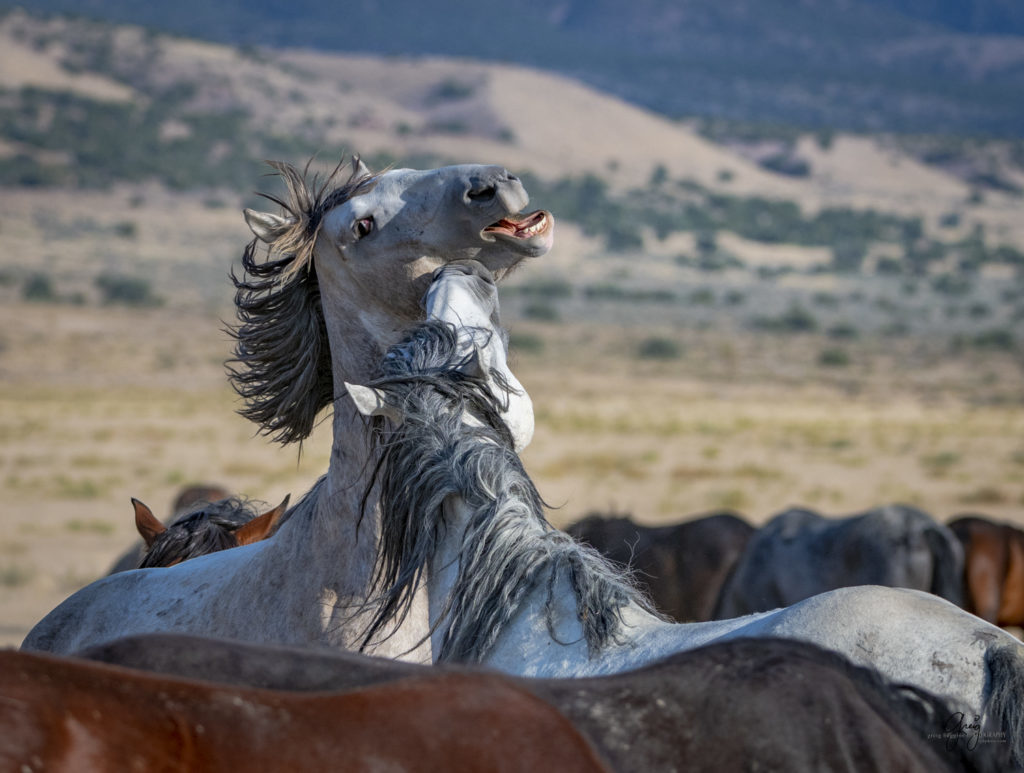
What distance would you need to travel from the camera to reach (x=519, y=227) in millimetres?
3039

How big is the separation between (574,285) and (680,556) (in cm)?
4741

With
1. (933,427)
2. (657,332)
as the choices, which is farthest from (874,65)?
(933,427)

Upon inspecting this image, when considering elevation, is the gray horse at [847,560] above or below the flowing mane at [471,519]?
below

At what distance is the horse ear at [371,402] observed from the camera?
2.51 meters

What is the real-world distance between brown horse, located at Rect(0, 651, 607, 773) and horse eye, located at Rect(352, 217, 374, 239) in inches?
70.0

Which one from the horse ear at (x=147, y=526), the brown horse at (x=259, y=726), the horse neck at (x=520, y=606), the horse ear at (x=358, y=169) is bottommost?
the horse ear at (x=147, y=526)

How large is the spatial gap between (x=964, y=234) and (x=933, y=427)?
6145 cm

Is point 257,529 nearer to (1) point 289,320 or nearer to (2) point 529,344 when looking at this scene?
(1) point 289,320

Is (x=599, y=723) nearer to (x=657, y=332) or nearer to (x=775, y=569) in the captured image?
(x=775, y=569)

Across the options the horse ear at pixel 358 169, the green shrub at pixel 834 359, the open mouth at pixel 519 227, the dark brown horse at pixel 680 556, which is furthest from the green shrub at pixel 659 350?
the open mouth at pixel 519 227

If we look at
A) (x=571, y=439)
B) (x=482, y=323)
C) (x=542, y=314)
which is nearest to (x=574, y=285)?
(x=542, y=314)

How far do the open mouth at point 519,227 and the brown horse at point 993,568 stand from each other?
6.17 meters

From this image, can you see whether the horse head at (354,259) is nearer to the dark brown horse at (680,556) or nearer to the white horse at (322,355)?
the white horse at (322,355)

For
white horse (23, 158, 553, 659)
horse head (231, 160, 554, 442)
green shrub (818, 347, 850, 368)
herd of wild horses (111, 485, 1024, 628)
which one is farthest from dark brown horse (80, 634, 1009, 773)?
green shrub (818, 347, 850, 368)
